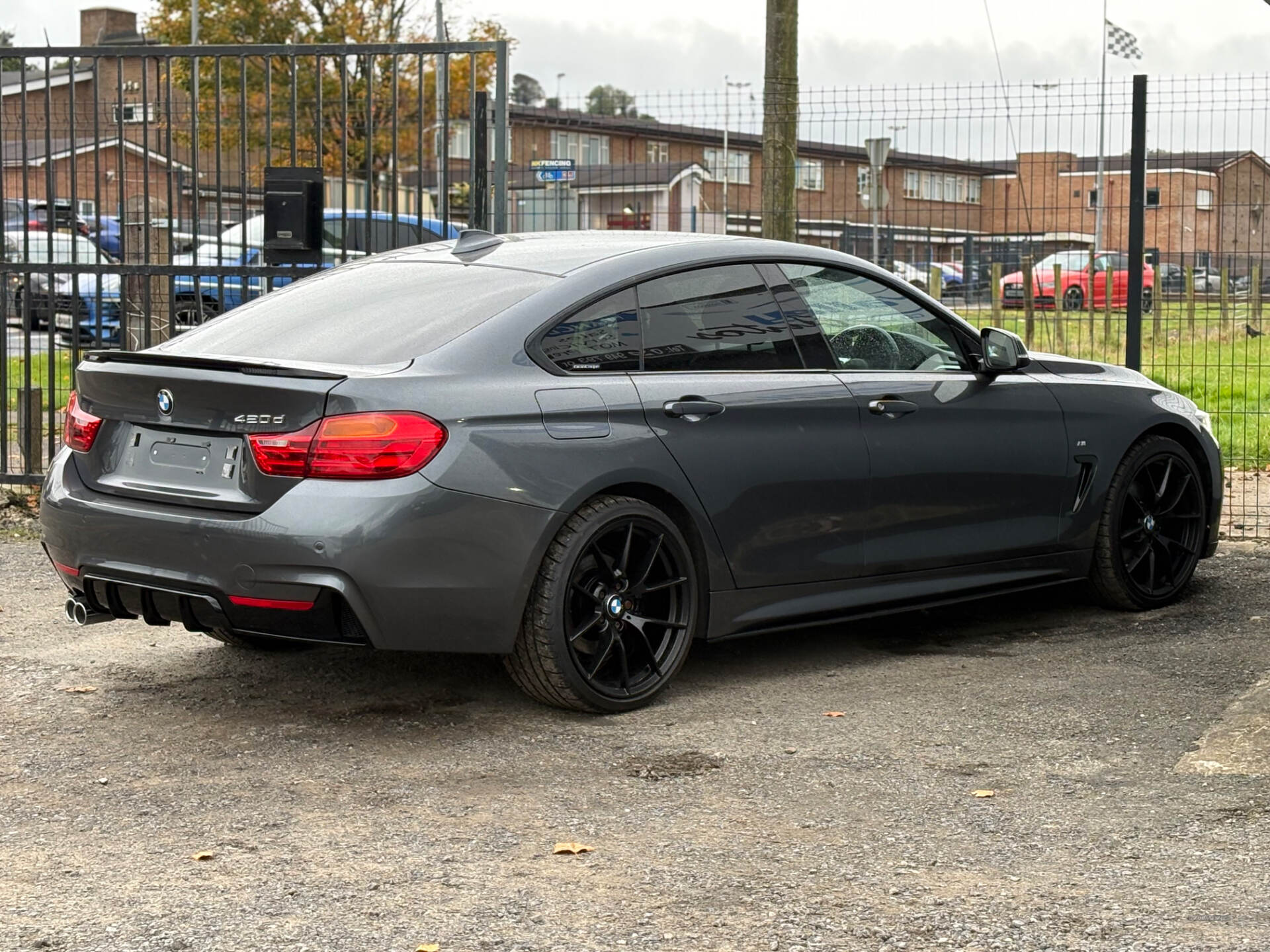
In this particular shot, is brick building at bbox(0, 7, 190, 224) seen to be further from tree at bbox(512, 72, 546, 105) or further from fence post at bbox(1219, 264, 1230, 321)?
tree at bbox(512, 72, 546, 105)

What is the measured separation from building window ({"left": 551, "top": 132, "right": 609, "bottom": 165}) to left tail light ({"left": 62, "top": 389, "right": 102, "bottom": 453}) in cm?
505

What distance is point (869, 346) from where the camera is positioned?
6223 mm

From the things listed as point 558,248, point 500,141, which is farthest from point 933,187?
point 558,248

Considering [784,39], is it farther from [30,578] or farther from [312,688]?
[312,688]

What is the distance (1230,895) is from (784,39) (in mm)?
7687

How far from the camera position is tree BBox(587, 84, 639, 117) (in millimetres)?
10477

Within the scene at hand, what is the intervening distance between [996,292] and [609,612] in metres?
7.93

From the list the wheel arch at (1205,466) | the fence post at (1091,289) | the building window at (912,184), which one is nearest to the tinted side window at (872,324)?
the wheel arch at (1205,466)

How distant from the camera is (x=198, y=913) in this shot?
3703 mm

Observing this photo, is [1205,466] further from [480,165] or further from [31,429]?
[31,429]

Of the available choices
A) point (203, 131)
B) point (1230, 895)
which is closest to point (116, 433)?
point (1230, 895)

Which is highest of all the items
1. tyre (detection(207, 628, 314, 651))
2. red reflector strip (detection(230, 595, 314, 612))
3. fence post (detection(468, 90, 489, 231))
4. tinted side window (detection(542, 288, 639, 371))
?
fence post (detection(468, 90, 489, 231))

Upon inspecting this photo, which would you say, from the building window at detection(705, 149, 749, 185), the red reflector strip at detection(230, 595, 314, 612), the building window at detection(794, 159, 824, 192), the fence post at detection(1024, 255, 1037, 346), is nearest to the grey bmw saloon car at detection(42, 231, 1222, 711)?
the red reflector strip at detection(230, 595, 314, 612)

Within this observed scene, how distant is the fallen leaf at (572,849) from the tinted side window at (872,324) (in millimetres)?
2444
